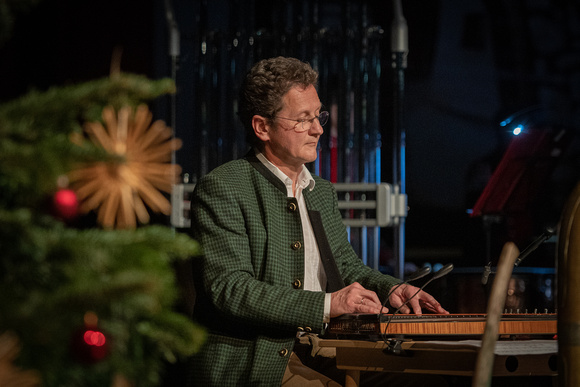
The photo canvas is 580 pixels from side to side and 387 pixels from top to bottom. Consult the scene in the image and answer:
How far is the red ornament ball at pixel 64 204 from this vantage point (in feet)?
2.28

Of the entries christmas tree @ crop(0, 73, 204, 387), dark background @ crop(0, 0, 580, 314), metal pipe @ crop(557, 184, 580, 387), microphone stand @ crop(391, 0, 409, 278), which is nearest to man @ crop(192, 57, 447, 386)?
metal pipe @ crop(557, 184, 580, 387)

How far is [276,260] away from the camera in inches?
75.1

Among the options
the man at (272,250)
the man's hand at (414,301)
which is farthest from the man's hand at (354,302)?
the man's hand at (414,301)

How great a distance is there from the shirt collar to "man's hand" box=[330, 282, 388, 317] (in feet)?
1.56

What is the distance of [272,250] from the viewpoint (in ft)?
6.26

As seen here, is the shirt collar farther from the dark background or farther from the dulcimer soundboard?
the dark background

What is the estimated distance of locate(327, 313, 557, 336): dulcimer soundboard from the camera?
155 centimetres

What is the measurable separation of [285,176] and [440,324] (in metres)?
0.71

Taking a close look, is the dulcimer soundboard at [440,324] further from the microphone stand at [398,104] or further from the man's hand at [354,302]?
the microphone stand at [398,104]

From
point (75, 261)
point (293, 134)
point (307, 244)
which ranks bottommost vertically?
point (307, 244)

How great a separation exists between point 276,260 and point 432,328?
50cm

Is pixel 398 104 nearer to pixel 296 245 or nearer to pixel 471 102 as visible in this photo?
pixel 471 102

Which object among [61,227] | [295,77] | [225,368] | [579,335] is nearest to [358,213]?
[295,77]

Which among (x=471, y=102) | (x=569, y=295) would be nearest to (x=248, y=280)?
(x=569, y=295)
